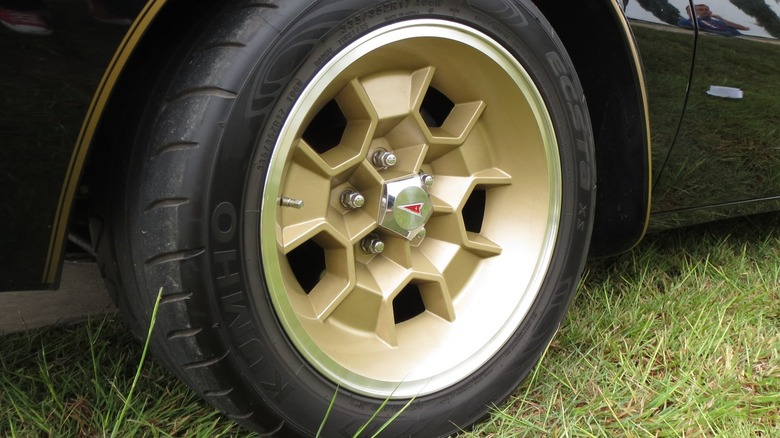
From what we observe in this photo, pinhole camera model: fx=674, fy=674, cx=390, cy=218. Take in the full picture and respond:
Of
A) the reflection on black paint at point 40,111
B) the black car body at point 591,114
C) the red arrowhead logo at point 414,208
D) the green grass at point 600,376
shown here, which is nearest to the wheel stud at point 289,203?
the black car body at point 591,114

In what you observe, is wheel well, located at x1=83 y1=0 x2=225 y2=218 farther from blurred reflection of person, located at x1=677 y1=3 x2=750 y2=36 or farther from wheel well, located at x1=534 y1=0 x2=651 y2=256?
blurred reflection of person, located at x1=677 y1=3 x2=750 y2=36

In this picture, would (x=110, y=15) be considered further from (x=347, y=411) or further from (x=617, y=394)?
(x=617, y=394)

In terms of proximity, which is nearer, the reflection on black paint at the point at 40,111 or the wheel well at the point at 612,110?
the reflection on black paint at the point at 40,111

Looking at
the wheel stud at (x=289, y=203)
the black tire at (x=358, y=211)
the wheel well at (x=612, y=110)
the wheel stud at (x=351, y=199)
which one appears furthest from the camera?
the wheel well at (x=612, y=110)

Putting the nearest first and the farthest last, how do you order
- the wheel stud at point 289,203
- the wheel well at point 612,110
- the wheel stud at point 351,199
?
the wheel stud at point 289,203 → the wheel stud at point 351,199 → the wheel well at point 612,110

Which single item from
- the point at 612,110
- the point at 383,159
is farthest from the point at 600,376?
the point at 383,159

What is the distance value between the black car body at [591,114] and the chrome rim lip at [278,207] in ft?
0.19

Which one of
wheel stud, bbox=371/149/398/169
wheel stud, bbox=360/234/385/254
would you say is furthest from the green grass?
wheel stud, bbox=371/149/398/169

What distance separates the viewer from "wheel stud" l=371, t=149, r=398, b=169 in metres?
1.40

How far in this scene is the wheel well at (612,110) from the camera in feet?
5.08

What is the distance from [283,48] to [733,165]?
1.37 m

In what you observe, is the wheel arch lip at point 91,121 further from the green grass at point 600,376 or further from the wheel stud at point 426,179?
the wheel stud at point 426,179

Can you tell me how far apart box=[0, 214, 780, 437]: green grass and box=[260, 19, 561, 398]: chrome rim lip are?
0.16m

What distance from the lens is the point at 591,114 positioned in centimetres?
171
